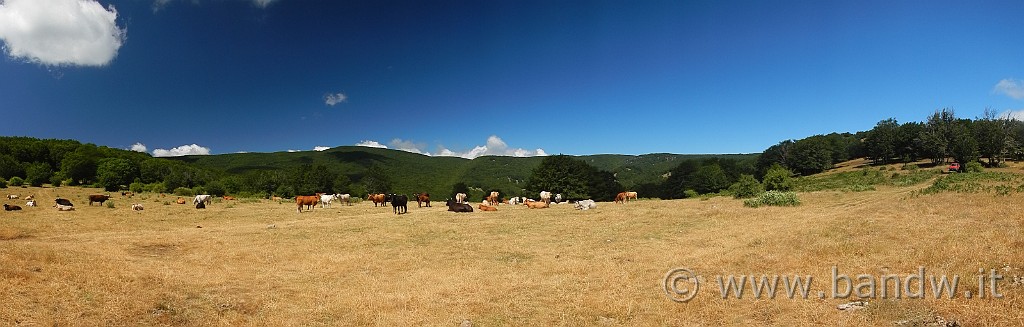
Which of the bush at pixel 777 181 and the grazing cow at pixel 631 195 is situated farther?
the bush at pixel 777 181

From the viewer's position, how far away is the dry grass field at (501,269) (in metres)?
8.71

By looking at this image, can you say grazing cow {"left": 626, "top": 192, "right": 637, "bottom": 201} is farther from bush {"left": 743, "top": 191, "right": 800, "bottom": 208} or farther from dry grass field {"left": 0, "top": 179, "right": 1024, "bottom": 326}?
dry grass field {"left": 0, "top": 179, "right": 1024, "bottom": 326}

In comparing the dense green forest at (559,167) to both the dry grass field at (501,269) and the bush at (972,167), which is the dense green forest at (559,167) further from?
the dry grass field at (501,269)

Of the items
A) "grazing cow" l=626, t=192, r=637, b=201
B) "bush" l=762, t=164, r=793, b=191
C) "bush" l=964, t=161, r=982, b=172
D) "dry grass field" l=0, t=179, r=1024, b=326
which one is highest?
"bush" l=964, t=161, r=982, b=172

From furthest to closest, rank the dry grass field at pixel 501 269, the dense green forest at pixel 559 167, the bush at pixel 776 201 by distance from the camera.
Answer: the dense green forest at pixel 559 167, the bush at pixel 776 201, the dry grass field at pixel 501 269

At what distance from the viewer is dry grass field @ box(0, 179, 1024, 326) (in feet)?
28.6

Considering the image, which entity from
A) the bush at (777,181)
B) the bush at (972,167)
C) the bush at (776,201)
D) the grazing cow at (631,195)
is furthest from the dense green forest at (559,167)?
the bush at (776,201)

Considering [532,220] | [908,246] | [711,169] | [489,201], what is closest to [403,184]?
[711,169]

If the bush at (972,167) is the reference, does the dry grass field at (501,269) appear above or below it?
below

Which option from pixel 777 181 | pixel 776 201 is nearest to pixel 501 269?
pixel 776 201

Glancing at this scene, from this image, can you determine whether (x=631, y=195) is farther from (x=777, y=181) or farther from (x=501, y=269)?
(x=501, y=269)

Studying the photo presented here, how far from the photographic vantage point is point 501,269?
1411 cm

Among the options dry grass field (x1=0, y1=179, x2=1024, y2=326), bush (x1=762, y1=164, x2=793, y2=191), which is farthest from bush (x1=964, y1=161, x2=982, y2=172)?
dry grass field (x1=0, y1=179, x2=1024, y2=326)

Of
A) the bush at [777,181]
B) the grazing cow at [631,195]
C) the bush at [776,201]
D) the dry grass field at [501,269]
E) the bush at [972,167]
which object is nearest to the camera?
the dry grass field at [501,269]
